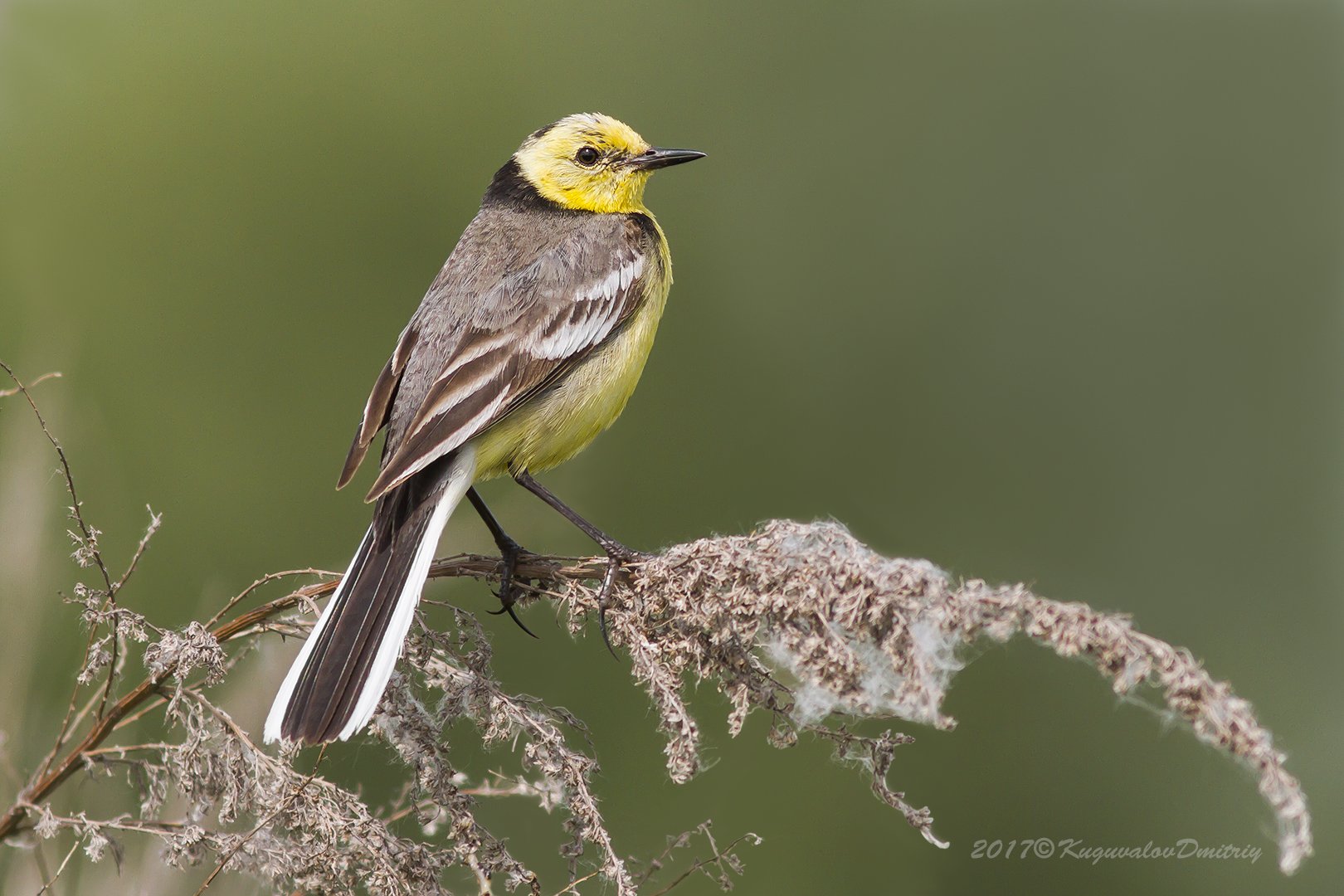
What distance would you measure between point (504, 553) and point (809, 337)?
7250 millimetres

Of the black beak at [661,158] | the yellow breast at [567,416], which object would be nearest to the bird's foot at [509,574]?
the yellow breast at [567,416]

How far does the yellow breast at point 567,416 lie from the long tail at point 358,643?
2.38ft

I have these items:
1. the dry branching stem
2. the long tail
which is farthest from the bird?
the dry branching stem

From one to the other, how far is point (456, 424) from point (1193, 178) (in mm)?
12355

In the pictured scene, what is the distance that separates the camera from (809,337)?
11.3m

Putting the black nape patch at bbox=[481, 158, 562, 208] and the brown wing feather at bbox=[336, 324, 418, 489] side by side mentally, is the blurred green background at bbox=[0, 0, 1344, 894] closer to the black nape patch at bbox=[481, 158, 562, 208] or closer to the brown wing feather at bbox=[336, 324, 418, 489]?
the brown wing feather at bbox=[336, 324, 418, 489]

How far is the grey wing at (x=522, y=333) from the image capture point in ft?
14.0

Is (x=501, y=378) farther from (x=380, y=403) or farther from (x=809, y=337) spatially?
(x=809, y=337)

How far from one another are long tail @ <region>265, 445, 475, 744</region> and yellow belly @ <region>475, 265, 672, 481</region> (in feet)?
2.38

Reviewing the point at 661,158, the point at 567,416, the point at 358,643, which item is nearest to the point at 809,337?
the point at 661,158

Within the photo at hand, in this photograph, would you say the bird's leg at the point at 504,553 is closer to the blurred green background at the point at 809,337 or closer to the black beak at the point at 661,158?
the blurred green background at the point at 809,337

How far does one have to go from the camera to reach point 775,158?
13.5 m

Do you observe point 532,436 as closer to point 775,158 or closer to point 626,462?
point 626,462

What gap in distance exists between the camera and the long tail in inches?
126
